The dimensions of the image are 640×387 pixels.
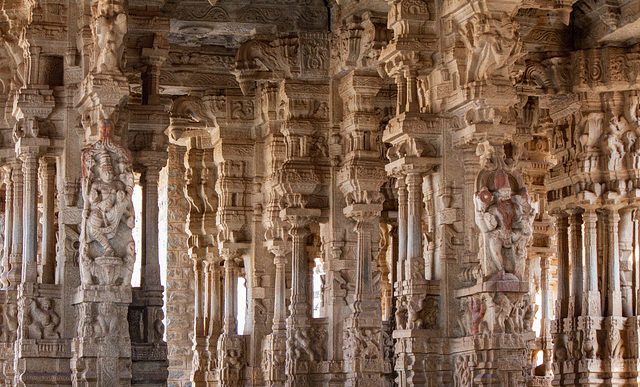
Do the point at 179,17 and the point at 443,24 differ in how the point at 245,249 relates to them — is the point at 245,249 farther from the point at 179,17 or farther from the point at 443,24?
the point at 443,24

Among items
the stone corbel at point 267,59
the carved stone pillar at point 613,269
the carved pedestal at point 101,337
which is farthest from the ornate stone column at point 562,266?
the carved pedestal at point 101,337

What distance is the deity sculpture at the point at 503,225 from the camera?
15.6 metres

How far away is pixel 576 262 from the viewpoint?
22578 millimetres

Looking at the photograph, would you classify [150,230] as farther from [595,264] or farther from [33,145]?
[595,264]

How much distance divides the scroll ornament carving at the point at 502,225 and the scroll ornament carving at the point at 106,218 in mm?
4594

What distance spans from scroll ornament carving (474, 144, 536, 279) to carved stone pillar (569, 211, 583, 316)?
6740mm

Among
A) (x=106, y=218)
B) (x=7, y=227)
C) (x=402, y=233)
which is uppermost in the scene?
(x=7, y=227)

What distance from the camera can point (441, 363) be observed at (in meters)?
17.0

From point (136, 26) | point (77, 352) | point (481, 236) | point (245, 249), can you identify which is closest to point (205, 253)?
point (245, 249)

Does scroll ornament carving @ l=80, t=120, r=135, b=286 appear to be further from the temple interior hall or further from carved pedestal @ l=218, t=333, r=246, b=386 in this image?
carved pedestal @ l=218, t=333, r=246, b=386

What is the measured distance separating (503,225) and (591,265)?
6.93 meters

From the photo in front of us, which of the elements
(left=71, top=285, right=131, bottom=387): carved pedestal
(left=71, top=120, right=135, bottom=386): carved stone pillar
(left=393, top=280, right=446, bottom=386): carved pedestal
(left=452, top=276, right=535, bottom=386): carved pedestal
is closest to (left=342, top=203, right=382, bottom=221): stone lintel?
(left=393, top=280, right=446, bottom=386): carved pedestal

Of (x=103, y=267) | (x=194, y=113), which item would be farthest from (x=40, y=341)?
(x=194, y=113)

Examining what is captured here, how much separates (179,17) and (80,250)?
6.70 m
